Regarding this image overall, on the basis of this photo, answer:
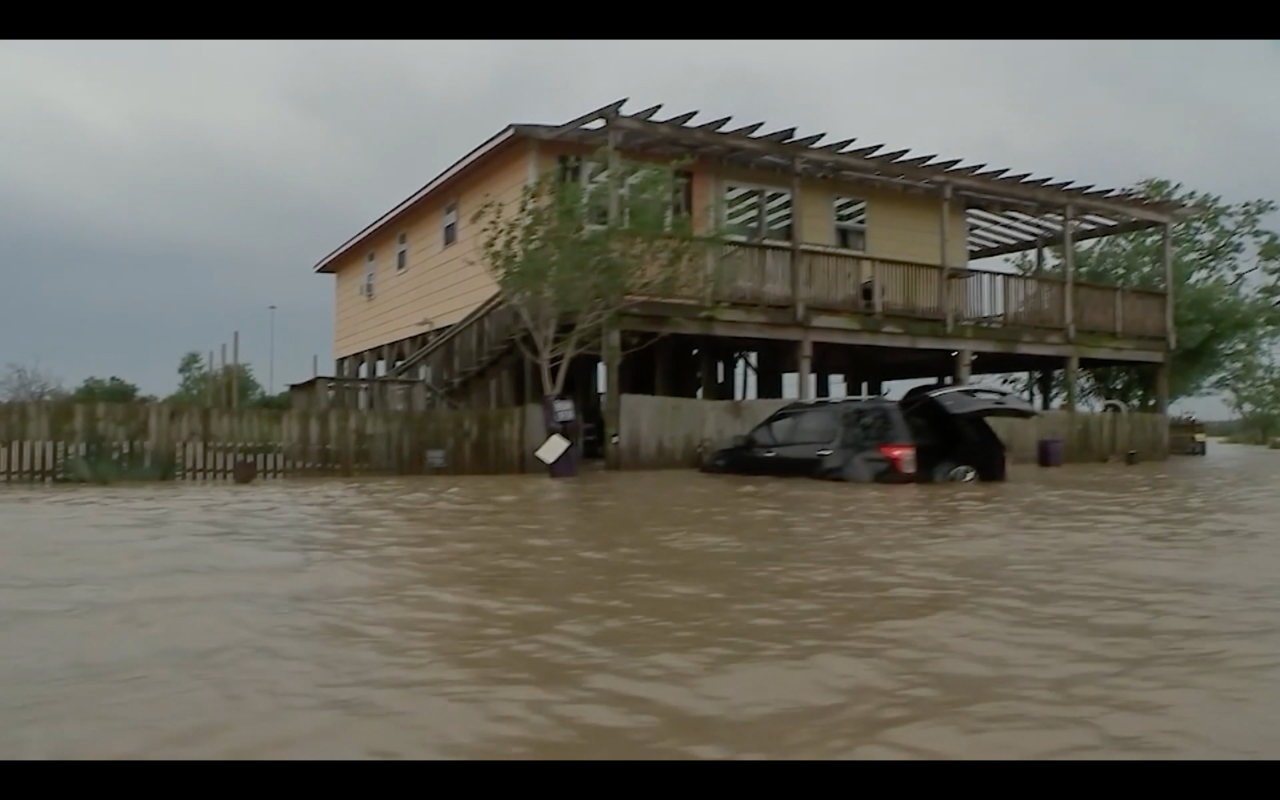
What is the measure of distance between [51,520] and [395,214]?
598 inches

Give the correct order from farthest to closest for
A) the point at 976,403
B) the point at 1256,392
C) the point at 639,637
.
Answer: the point at 1256,392
the point at 976,403
the point at 639,637

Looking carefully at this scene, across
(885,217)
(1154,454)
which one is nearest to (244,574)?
(885,217)

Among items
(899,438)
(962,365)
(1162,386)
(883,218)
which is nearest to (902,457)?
(899,438)

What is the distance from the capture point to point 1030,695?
13.3 ft

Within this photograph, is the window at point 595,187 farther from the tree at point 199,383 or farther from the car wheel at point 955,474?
the tree at point 199,383

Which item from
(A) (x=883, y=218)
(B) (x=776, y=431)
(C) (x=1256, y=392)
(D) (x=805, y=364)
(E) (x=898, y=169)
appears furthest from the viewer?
(C) (x=1256, y=392)

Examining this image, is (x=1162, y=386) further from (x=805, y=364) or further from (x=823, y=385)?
(x=805, y=364)

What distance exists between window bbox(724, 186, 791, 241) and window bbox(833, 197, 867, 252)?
1.37 m

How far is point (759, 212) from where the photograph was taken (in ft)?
68.8

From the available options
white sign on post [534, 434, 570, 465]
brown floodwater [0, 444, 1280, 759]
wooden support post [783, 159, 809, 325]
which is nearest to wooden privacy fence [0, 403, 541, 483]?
white sign on post [534, 434, 570, 465]

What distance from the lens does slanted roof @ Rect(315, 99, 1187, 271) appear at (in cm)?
1756

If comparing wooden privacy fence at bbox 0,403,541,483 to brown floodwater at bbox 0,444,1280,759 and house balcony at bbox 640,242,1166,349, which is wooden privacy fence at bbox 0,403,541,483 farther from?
brown floodwater at bbox 0,444,1280,759

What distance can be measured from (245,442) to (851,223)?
486 inches
